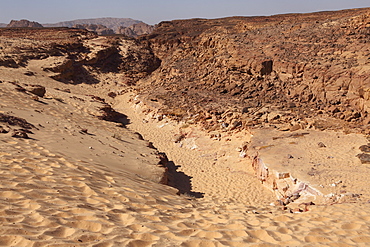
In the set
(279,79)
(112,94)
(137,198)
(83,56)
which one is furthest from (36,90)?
(83,56)

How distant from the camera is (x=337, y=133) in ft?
34.9

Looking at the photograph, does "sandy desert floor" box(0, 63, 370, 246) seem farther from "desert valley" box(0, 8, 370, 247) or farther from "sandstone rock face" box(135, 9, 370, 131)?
"sandstone rock face" box(135, 9, 370, 131)

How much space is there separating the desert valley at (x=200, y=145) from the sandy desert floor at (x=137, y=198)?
0.09 ft

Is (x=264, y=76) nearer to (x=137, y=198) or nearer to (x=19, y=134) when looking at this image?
(x=19, y=134)

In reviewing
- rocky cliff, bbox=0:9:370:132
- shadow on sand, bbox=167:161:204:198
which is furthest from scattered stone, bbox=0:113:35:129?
rocky cliff, bbox=0:9:370:132

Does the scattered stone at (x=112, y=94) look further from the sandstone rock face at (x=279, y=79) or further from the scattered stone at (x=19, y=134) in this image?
the scattered stone at (x=19, y=134)

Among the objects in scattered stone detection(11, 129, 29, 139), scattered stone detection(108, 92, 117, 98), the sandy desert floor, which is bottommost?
the sandy desert floor

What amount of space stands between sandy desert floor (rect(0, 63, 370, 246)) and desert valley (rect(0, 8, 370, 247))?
29mm

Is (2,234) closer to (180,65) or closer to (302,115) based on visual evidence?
(302,115)

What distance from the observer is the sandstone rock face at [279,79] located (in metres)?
12.5

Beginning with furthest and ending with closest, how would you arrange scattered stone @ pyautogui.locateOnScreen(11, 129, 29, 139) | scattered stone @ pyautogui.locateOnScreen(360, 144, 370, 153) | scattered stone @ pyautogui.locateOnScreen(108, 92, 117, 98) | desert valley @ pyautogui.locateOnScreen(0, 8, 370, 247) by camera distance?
1. scattered stone @ pyautogui.locateOnScreen(108, 92, 117, 98)
2. scattered stone @ pyautogui.locateOnScreen(360, 144, 370, 153)
3. scattered stone @ pyautogui.locateOnScreen(11, 129, 29, 139)
4. desert valley @ pyautogui.locateOnScreen(0, 8, 370, 247)

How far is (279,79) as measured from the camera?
51.2 ft

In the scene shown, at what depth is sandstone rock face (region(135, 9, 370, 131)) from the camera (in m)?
12.5

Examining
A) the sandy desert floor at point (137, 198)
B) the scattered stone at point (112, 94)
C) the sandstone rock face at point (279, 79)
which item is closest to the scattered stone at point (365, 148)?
the sandy desert floor at point (137, 198)
